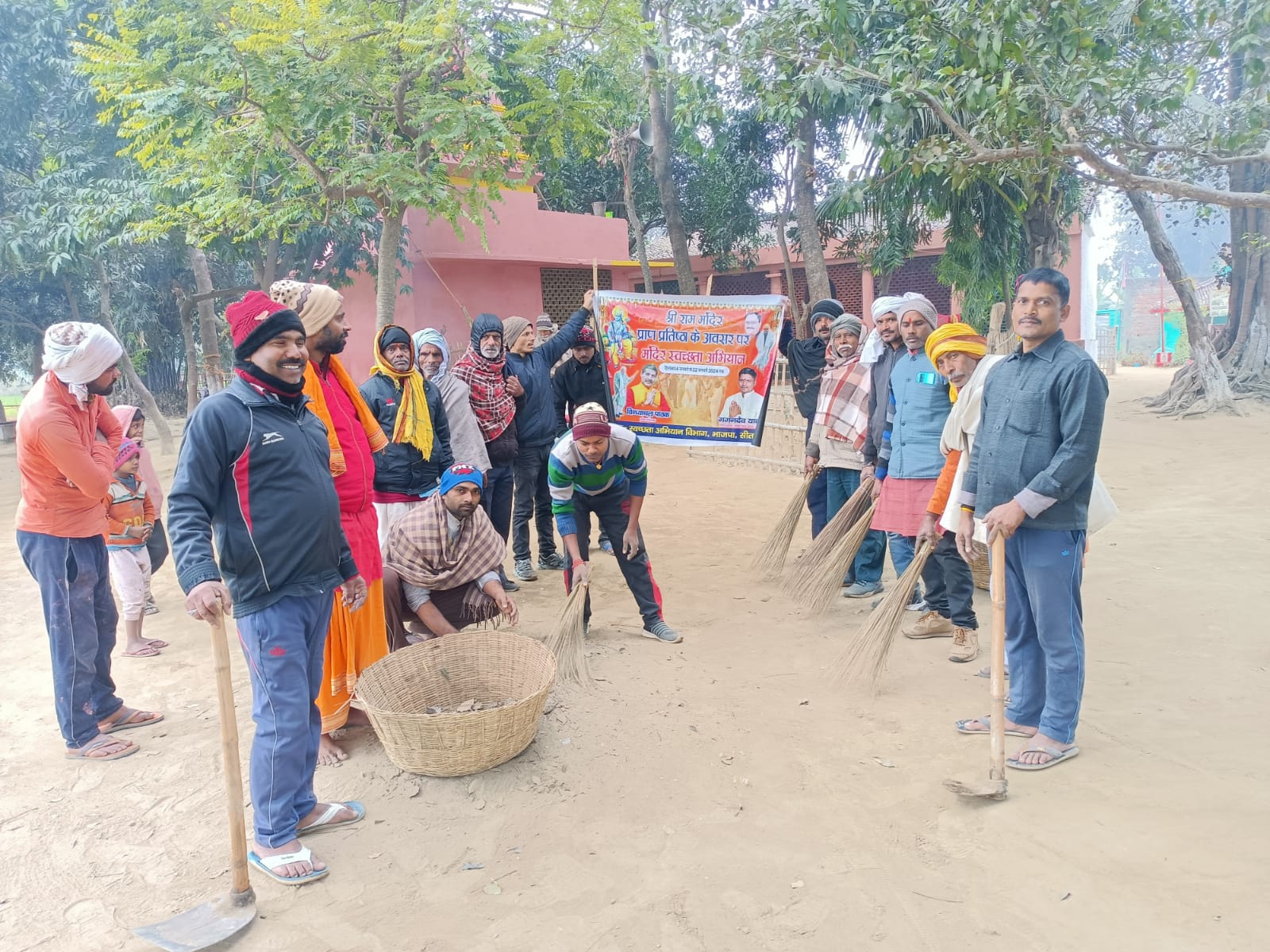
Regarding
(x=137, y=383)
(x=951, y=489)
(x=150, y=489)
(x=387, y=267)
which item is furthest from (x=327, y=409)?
(x=137, y=383)

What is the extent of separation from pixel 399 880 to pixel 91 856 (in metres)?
1.04

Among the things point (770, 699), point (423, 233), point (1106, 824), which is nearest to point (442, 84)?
point (770, 699)

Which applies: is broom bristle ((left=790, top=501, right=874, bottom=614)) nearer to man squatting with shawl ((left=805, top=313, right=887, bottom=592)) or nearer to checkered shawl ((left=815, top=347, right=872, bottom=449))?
man squatting with shawl ((left=805, top=313, right=887, bottom=592))

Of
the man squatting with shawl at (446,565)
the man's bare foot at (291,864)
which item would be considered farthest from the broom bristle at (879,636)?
the man's bare foot at (291,864)

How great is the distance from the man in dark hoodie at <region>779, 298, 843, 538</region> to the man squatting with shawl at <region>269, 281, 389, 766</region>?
9.62 feet

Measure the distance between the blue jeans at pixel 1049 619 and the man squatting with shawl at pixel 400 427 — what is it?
2.64 m

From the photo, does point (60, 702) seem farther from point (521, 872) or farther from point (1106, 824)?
point (1106, 824)

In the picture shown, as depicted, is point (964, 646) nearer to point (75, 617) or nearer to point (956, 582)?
point (956, 582)

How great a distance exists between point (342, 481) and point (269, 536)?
0.74 m

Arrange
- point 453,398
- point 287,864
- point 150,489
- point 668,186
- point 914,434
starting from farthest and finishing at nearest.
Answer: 1. point 668,186
2. point 453,398
3. point 150,489
4. point 914,434
5. point 287,864

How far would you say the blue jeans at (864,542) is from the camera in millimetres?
4938

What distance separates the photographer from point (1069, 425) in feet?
8.84

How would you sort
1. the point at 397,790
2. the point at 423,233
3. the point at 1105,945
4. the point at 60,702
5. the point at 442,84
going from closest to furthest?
the point at 1105,945 < the point at 397,790 < the point at 60,702 < the point at 442,84 < the point at 423,233

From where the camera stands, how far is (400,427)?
405cm
